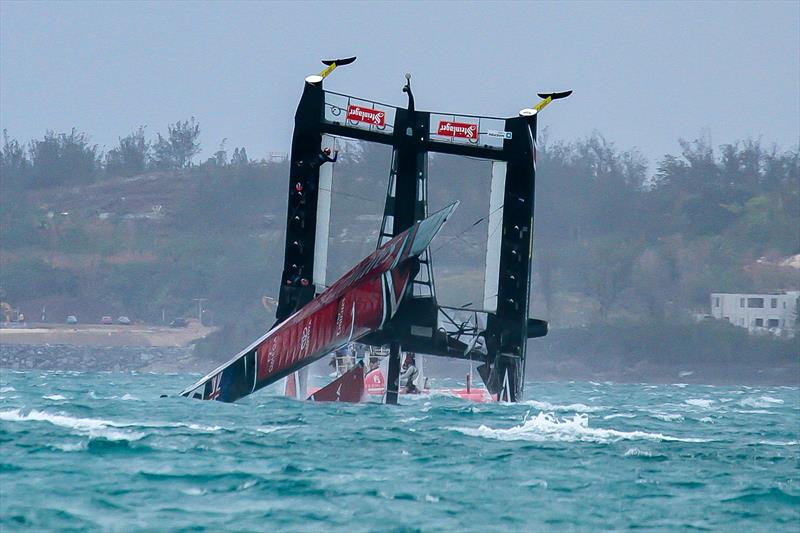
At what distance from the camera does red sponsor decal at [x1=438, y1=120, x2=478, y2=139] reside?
34438 millimetres

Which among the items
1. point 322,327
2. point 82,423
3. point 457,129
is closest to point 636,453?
point 82,423

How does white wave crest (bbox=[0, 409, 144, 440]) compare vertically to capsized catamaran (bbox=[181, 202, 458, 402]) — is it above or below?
below

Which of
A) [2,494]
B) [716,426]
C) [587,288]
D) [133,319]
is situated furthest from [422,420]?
[133,319]

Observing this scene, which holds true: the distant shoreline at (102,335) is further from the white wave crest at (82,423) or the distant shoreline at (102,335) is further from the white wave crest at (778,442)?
the white wave crest at (778,442)

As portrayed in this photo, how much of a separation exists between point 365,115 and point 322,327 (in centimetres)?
592

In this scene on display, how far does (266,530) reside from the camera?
13289mm

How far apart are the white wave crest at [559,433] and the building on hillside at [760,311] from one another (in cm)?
7832

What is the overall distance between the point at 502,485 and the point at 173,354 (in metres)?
95.3

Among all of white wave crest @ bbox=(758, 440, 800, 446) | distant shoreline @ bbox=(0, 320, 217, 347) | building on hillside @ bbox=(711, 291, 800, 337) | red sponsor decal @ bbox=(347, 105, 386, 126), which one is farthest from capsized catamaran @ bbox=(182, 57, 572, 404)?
distant shoreline @ bbox=(0, 320, 217, 347)

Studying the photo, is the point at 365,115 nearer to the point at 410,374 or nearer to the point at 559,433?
the point at 410,374

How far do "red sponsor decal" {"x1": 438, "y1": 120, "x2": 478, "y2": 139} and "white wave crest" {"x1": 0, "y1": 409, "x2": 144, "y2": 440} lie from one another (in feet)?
45.3

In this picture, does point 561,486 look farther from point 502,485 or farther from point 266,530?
point 266,530

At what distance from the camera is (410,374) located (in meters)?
38.4

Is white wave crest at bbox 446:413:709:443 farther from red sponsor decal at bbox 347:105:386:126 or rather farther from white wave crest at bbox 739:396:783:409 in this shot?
white wave crest at bbox 739:396:783:409
